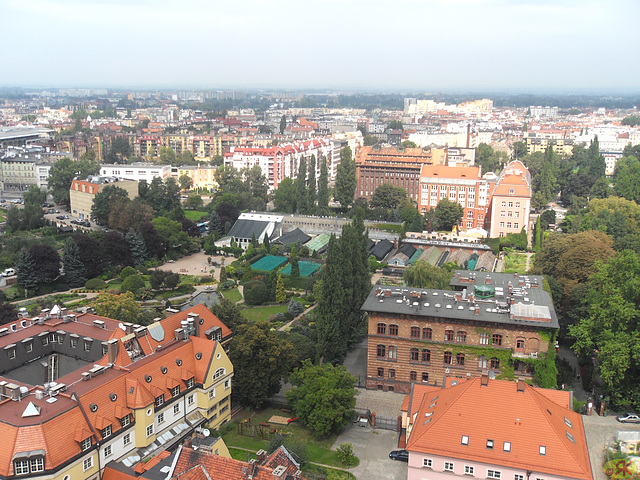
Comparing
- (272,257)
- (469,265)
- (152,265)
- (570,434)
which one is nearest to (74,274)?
(152,265)

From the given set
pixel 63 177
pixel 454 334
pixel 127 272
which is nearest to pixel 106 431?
pixel 454 334

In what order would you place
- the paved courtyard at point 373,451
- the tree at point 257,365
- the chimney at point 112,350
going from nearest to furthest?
the paved courtyard at point 373,451 < the chimney at point 112,350 < the tree at point 257,365

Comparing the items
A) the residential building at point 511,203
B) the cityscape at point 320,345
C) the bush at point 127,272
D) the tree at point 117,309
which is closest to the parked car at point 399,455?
the cityscape at point 320,345

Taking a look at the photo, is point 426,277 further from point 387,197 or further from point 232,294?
point 387,197

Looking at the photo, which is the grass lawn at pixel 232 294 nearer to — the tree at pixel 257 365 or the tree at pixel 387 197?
the tree at pixel 257 365

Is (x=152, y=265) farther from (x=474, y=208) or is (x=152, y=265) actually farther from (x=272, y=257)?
(x=474, y=208)

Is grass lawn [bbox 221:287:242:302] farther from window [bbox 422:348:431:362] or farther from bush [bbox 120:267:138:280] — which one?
window [bbox 422:348:431:362]
